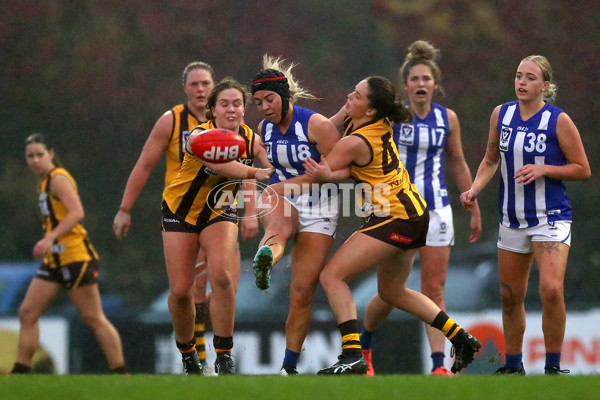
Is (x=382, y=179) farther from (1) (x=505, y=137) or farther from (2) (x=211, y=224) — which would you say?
(2) (x=211, y=224)

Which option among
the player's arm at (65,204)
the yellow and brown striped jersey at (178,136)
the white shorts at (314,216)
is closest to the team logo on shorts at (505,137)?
the white shorts at (314,216)

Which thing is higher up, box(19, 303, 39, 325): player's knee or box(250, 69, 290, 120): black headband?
box(250, 69, 290, 120): black headband

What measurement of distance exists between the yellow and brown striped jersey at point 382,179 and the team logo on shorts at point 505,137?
0.76 m

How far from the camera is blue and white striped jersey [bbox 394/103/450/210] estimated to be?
6.97 m

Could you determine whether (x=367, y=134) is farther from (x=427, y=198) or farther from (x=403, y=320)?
(x=403, y=320)

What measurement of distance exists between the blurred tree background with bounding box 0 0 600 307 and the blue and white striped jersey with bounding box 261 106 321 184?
9.85 feet

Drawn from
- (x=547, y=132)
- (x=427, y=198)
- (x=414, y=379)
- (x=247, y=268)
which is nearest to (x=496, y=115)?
(x=547, y=132)

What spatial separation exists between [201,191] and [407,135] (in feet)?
5.24

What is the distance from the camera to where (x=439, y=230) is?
695cm

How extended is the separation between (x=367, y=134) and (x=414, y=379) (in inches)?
56.7

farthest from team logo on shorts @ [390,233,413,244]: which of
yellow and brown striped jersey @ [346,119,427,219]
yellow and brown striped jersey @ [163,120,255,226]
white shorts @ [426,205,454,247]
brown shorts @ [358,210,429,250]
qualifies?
white shorts @ [426,205,454,247]

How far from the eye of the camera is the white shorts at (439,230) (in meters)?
6.93

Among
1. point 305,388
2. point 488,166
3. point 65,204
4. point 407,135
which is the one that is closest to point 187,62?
point 65,204

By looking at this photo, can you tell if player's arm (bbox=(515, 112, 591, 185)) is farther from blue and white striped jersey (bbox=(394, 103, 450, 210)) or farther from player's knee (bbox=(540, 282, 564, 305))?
blue and white striped jersey (bbox=(394, 103, 450, 210))
